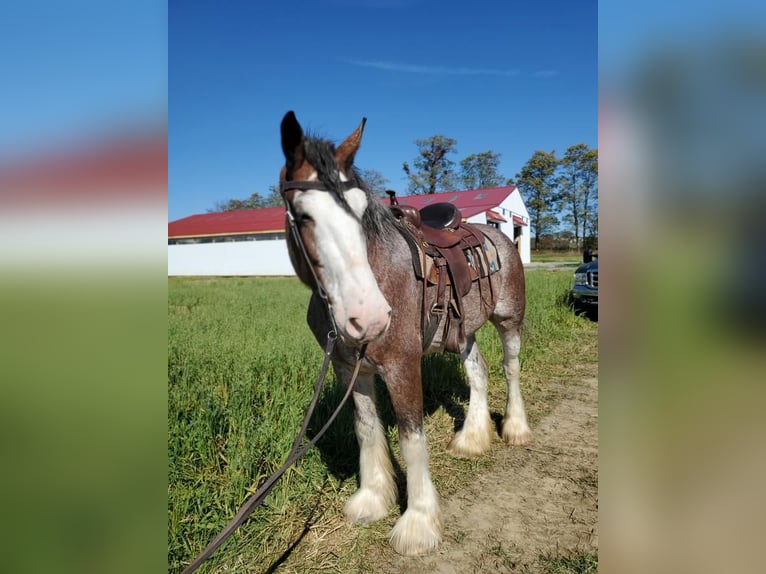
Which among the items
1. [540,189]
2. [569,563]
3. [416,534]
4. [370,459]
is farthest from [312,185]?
[540,189]

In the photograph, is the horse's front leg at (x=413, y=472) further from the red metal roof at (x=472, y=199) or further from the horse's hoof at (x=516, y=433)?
the red metal roof at (x=472, y=199)

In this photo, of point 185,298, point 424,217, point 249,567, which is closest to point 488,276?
point 424,217

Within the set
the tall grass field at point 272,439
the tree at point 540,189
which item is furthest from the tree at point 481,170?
the tall grass field at point 272,439

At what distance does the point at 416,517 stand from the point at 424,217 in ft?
8.72

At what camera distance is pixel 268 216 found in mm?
34000

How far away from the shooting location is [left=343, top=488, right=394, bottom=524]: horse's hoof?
9.53 ft

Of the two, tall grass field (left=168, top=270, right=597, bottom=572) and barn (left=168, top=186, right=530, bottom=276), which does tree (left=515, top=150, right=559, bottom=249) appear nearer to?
barn (left=168, top=186, right=530, bottom=276)

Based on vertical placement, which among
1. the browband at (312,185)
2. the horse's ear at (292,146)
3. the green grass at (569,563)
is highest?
the horse's ear at (292,146)

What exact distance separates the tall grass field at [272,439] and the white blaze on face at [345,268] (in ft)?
4.95

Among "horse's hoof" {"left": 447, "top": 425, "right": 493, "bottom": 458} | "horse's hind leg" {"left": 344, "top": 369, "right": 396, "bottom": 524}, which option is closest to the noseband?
"horse's hind leg" {"left": 344, "top": 369, "right": 396, "bottom": 524}

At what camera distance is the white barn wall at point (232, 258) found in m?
30.4
